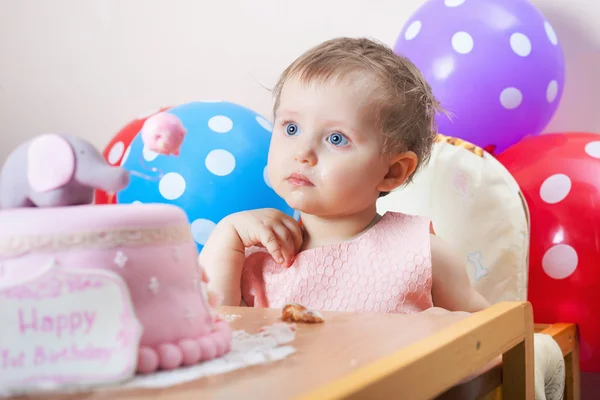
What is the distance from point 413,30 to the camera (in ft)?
5.12

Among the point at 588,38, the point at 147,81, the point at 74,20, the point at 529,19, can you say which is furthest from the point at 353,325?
the point at 74,20

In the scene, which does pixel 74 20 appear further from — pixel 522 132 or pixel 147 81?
pixel 522 132

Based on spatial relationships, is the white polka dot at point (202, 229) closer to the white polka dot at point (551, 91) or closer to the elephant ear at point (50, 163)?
the white polka dot at point (551, 91)

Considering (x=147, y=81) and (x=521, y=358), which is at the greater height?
(x=147, y=81)

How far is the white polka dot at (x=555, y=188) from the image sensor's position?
53.9 inches

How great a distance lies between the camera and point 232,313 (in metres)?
0.69

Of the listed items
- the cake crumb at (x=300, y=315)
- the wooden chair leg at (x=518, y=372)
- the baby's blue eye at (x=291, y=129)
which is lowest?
the wooden chair leg at (x=518, y=372)

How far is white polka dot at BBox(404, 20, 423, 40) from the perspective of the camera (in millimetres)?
1549

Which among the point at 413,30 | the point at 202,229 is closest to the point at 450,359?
the point at 202,229

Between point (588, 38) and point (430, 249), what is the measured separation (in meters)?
1.00

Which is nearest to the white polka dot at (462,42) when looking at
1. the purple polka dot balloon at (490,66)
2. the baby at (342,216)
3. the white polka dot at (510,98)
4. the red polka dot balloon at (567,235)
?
the purple polka dot balloon at (490,66)

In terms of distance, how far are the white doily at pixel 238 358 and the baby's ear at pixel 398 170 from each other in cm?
45

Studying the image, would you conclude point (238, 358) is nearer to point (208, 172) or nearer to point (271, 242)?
point (271, 242)

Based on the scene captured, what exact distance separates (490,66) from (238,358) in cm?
112
